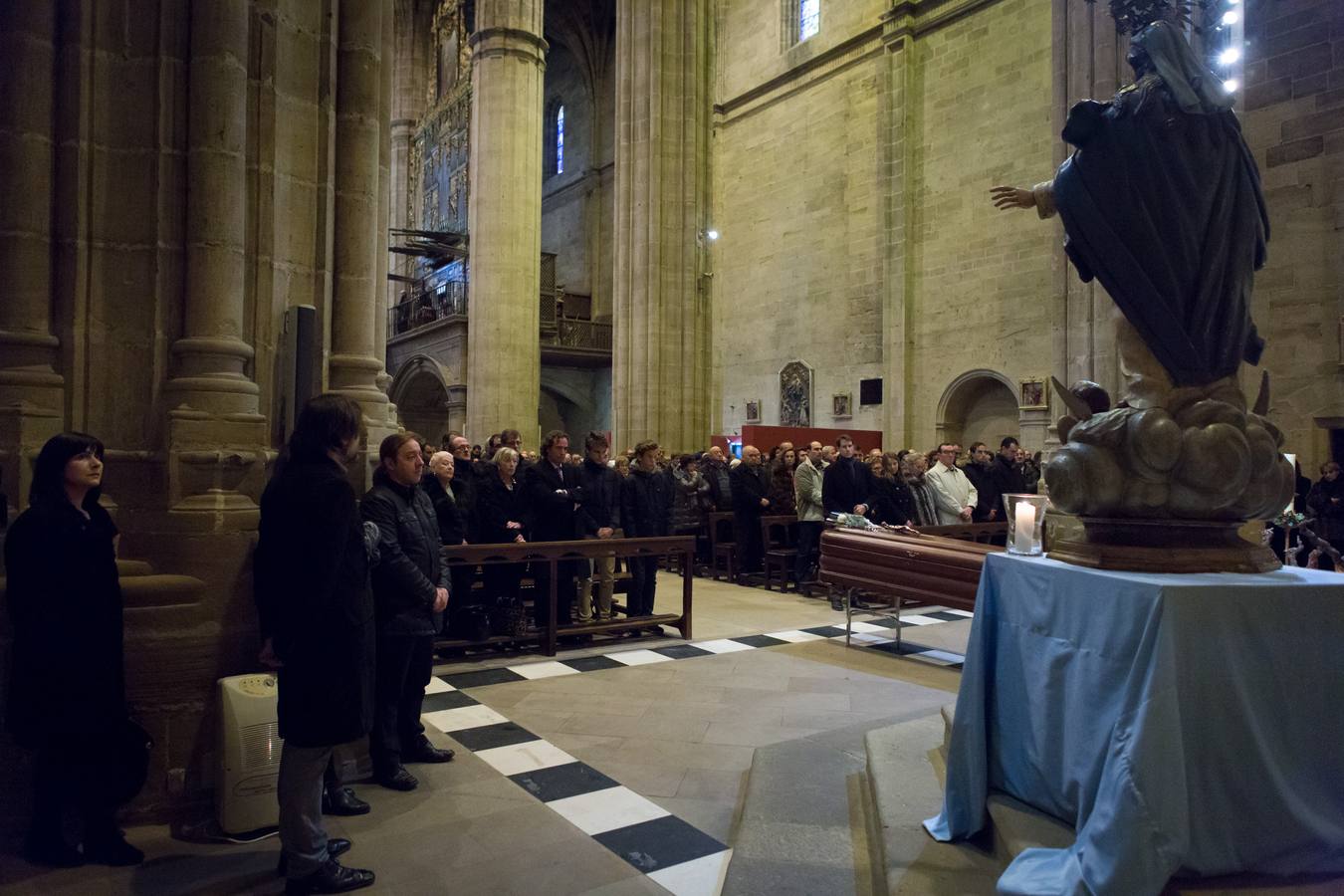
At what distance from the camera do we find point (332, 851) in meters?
3.00

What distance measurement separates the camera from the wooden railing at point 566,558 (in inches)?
233

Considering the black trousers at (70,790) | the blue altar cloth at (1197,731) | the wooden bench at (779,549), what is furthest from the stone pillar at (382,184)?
the wooden bench at (779,549)

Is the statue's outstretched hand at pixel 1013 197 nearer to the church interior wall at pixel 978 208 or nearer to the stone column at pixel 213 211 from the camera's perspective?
the stone column at pixel 213 211

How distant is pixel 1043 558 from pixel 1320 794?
87 centimetres

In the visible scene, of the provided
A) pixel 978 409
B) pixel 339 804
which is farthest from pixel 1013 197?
pixel 978 409

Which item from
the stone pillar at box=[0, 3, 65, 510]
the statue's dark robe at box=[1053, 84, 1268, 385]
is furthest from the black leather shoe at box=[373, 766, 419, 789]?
the statue's dark robe at box=[1053, 84, 1268, 385]

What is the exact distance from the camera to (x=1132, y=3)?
113 inches

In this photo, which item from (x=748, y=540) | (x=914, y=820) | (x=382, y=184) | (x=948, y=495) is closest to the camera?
(x=914, y=820)

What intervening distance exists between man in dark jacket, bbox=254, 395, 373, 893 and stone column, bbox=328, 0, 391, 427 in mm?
1635

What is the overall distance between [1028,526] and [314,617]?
233 cm

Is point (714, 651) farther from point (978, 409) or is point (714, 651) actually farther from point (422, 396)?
point (422, 396)

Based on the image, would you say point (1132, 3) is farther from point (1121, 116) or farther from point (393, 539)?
point (393, 539)

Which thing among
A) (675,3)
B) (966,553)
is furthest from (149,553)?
(675,3)

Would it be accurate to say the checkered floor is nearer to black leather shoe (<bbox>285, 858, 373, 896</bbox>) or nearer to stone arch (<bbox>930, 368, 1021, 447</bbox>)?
black leather shoe (<bbox>285, 858, 373, 896</bbox>)
